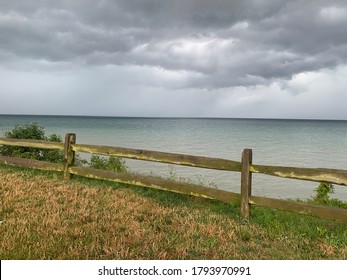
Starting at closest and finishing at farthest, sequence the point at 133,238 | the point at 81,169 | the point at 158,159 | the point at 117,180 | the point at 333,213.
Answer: the point at 133,238, the point at 333,213, the point at 158,159, the point at 117,180, the point at 81,169

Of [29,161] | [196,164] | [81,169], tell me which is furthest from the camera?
[29,161]

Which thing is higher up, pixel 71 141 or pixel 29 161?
pixel 71 141

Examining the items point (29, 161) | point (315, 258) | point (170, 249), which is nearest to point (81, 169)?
point (29, 161)

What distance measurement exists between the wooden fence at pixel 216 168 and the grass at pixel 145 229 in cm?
39

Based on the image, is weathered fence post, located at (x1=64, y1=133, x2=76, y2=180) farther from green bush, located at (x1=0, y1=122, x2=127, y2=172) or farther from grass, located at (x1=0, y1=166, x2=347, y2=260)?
green bush, located at (x1=0, y1=122, x2=127, y2=172)

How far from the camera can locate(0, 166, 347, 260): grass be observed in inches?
197

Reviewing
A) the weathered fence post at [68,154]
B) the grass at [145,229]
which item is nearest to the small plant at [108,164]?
the weathered fence post at [68,154]

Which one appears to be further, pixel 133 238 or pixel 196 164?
pixel 196 164

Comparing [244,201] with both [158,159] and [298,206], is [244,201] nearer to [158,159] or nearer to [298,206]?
[298,206]

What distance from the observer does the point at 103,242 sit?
17.3ft

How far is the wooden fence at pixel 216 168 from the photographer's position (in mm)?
6180

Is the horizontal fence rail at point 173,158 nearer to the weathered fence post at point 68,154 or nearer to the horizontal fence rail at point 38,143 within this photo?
the weathered fence post at point 68,154

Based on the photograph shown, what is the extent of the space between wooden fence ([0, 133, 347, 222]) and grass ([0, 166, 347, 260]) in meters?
0.39
